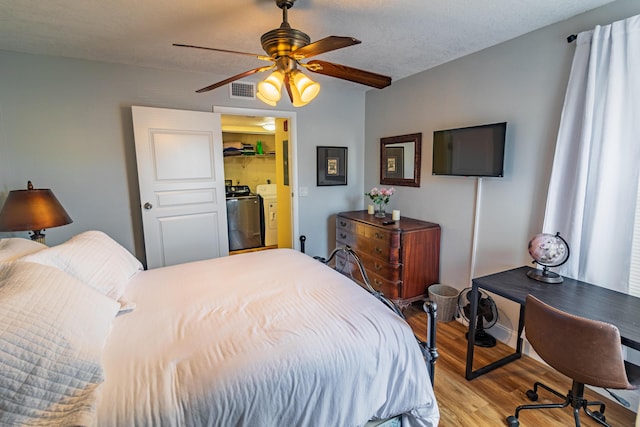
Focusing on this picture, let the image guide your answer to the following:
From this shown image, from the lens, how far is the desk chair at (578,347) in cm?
132

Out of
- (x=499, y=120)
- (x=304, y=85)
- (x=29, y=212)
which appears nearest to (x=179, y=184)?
(x=29, y=212)

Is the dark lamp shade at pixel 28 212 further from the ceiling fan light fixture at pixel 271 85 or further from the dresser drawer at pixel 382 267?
the dresser drawer at pixel 382 267

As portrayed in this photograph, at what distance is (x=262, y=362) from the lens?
3.59 feet

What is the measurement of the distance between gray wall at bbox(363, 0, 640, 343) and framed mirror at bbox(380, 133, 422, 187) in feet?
0.26

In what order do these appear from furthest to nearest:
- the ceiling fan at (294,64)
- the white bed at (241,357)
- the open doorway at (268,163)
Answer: the open doorway at (268,163) < the ceiling fan at (294,64) < the white bed at (241,357)

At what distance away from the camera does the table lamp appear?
2.07 m

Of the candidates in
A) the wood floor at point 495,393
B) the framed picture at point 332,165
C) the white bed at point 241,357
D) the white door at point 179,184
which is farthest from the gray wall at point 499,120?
the white door at point 179,184

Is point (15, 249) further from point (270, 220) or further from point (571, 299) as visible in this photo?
point (270, 220)

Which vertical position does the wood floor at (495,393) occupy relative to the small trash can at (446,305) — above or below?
below

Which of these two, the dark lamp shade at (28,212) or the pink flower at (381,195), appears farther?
the pink flower at (381,195)

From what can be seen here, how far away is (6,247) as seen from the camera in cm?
153

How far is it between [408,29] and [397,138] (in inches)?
54.2

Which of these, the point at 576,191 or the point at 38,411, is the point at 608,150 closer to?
the point at 576,191

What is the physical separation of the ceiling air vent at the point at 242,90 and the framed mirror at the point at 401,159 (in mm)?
1604
